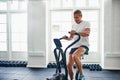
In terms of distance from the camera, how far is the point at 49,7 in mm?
8156

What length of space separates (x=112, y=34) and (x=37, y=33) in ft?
8.50

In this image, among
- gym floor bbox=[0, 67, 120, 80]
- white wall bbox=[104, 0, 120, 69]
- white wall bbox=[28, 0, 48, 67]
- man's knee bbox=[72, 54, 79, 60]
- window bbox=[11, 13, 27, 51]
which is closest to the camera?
man's knee bbox=[72, 54, 79, 60]

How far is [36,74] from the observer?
262 inches

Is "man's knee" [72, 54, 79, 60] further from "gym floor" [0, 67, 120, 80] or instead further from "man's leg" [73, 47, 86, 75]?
"gym floor" [0, 67, 120, 80]

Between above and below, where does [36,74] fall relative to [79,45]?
below

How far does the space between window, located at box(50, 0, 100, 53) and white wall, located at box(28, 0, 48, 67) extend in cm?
59

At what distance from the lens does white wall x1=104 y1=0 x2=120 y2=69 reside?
7359 millimetres

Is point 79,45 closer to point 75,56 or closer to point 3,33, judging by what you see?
point 75,56

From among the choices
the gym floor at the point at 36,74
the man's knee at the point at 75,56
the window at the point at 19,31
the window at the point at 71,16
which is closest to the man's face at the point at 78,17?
the man's knee at the point at 75,56

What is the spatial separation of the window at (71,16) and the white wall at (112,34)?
65 cm

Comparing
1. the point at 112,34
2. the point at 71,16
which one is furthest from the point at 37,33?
the point at 112,34

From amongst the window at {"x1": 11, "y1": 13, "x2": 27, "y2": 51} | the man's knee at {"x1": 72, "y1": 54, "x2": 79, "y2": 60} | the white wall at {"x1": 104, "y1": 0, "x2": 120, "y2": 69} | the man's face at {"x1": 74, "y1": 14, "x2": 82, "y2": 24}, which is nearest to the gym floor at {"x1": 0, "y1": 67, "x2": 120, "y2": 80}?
the white wall at {"x1": 104, "y1": 0, "x2": 120, "y2": 69}

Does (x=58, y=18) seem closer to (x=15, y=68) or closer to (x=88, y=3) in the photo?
(x=88, y=3)

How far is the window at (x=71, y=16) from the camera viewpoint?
26.3 ft
